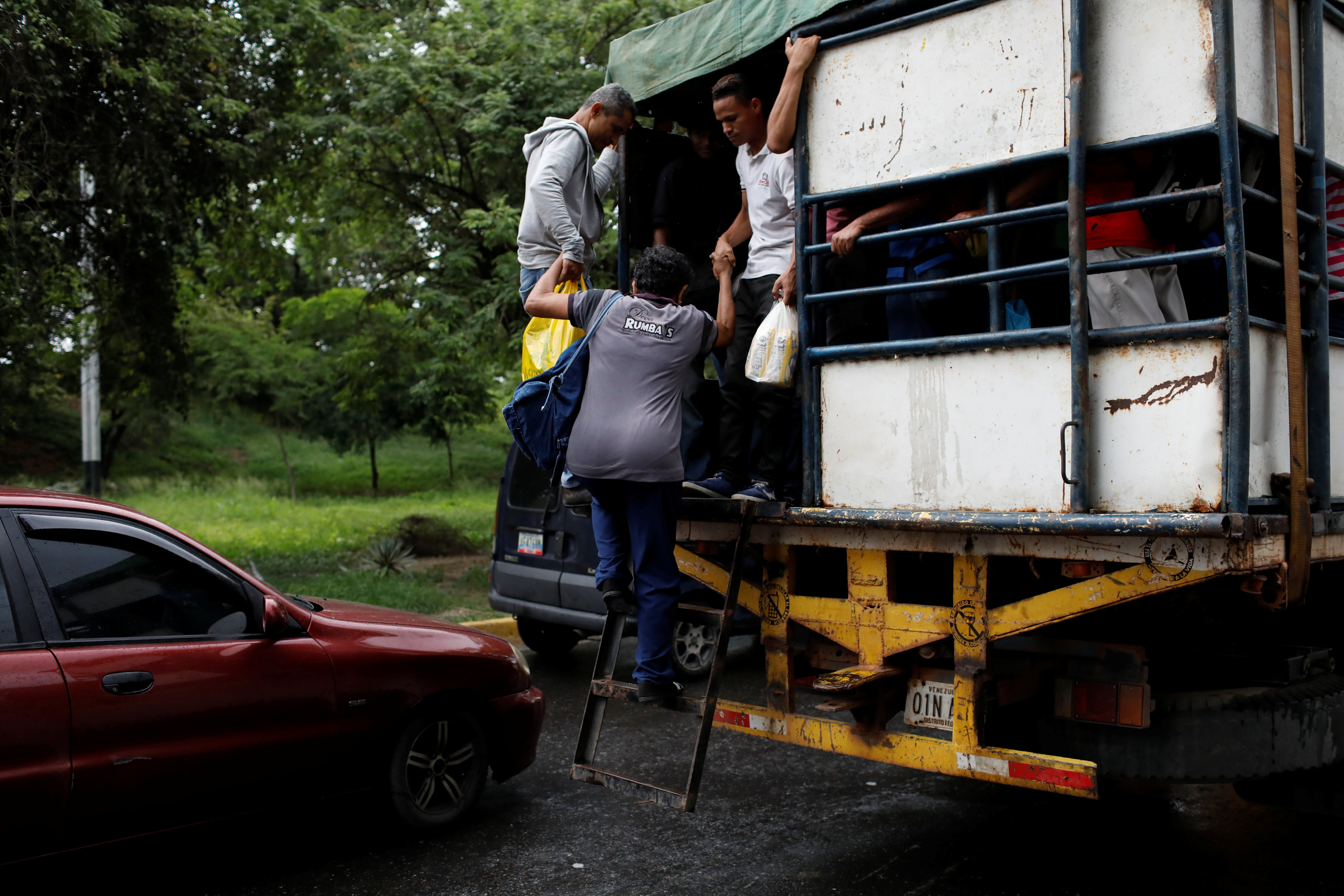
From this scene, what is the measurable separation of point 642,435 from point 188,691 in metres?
1.93

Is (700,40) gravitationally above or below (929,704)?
above

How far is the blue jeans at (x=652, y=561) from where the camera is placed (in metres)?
3.89

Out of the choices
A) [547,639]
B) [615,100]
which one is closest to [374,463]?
[547,639]

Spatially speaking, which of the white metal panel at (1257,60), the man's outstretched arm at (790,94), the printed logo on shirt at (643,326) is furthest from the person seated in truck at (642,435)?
the white metal panel at (1257,60)

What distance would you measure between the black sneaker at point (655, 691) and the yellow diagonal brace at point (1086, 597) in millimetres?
1195

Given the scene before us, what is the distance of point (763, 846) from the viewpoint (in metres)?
4.35

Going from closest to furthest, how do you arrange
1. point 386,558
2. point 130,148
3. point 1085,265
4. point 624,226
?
point 1085,265 → point 624,226 → point 130,148 → point 386,558

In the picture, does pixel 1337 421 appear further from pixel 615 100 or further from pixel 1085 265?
pixel 615 100

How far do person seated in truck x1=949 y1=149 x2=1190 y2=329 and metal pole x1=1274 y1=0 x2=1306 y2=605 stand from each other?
1.05ft

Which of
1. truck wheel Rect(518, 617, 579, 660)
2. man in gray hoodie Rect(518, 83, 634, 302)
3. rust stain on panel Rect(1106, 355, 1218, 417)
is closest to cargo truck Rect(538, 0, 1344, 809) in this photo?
rust stain on panel Rect(1106, 355, 1218, 417)

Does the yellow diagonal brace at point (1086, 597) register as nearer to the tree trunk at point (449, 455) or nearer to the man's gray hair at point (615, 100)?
the man's gray hair at point (615, 100)

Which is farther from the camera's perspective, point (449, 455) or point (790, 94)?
point (449, 455)

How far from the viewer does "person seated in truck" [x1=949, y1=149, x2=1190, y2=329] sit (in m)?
3.36

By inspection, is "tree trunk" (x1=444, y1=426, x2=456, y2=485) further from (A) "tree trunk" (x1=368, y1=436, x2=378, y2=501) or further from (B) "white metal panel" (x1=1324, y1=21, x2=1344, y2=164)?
(B) "white metal panel" (x1=1324, y1=21, x2=1344, y2=164)
